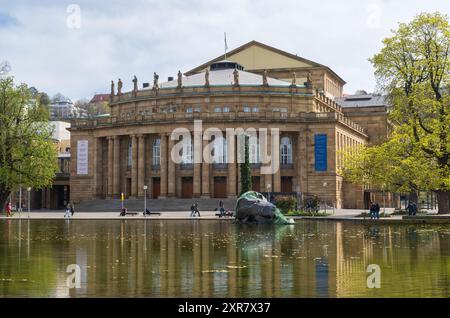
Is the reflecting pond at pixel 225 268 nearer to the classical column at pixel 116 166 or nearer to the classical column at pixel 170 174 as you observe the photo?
the classical column at pixel 170 174

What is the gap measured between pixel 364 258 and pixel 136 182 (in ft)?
251

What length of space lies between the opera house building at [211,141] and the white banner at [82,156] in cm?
16

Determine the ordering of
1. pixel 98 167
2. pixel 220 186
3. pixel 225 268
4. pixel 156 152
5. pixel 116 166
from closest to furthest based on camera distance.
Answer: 1. pixel 225 268
2. pixel 220 186
3. pixel 156 152
4. pixel 116 166
5. pixel 98 167

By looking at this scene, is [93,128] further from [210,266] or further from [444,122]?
[210,266]

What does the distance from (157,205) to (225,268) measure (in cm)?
6960

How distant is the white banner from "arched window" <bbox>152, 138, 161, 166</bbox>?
12.6 metres

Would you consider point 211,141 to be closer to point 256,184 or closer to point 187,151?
point 187,151

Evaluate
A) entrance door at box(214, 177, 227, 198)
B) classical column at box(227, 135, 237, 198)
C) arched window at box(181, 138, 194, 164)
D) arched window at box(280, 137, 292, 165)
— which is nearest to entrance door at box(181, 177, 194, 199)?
arched window at box(181, 138, 194, 164)

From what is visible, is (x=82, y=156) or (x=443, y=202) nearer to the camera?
(x=443, y=202)

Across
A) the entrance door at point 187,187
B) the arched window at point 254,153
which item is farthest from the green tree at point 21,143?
the arched window at point 254,153

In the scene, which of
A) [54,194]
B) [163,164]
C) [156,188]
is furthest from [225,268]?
[54,194]

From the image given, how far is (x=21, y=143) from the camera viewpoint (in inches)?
3098

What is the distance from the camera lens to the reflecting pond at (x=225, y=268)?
49.3 ft
